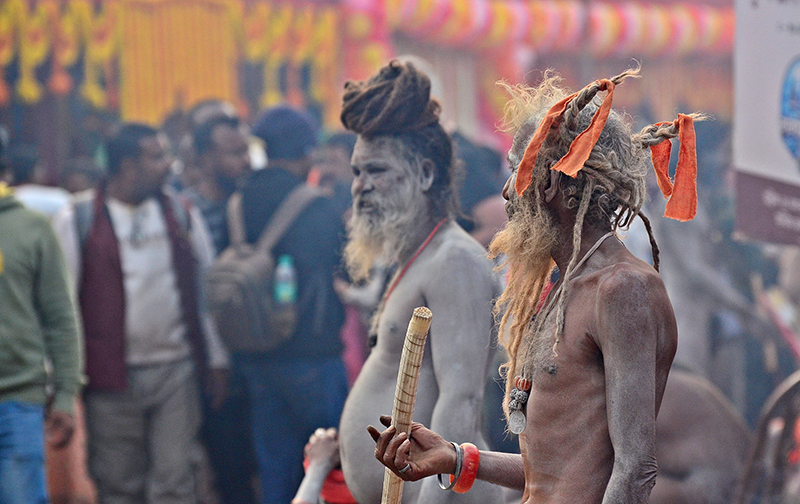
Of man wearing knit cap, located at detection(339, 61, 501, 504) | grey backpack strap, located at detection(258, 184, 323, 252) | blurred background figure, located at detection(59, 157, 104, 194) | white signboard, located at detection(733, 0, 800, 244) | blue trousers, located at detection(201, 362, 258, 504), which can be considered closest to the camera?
man wearing knit cap, located at detection(339, 61, 501, 504)

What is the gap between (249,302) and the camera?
5.05 meters

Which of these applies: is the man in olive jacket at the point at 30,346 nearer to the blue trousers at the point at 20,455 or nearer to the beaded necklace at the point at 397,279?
the blue trousers at the point at 20,455

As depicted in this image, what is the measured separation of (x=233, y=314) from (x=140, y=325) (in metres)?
0.57

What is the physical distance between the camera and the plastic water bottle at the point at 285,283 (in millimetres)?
5117

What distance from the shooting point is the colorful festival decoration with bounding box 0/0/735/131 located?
8352mm

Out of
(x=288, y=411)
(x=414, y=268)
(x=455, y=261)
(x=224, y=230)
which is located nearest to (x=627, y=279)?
(x=455, y=261)

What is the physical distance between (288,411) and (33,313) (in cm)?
157

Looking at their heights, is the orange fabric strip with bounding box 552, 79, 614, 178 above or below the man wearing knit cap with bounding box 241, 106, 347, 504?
above

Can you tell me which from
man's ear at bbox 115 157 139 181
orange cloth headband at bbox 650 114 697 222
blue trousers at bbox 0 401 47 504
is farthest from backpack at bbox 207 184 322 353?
orange cloth headband at bbox 650 114 697 222

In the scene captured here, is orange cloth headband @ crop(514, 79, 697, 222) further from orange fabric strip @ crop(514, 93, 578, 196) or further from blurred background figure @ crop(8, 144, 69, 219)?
blurred background figure @ crop(8, 144, 69, 219)

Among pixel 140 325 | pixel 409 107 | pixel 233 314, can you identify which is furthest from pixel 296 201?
pixel 409 107

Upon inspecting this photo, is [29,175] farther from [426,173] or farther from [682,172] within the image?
[682,172]

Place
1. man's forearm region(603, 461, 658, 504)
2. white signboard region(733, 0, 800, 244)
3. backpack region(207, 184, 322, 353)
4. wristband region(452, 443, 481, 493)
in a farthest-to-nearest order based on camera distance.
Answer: backpack region(207, 184, 322, 353) < white signboard region(733, 0, 800, 244) < wristband region(452, 443, 481, 493) < man's forearm region(603, 461, 658, 504)

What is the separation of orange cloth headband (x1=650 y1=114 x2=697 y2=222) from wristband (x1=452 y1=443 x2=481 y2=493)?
684 millimetres
